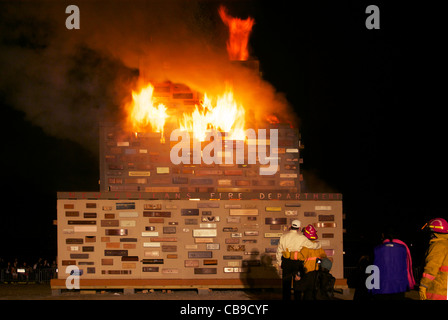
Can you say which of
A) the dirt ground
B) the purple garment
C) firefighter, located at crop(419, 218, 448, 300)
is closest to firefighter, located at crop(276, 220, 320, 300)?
the purple garment

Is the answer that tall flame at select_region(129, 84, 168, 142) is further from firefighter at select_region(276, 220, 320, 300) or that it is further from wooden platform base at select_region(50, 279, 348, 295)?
firefighter at select_region(276, 220, 320, 300)

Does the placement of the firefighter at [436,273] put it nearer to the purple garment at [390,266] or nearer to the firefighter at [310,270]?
the purple garment at [390,266]

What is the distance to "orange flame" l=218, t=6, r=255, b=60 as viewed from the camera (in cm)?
2438

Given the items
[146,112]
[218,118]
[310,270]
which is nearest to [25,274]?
[146,112]

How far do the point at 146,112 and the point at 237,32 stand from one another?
24.1ft

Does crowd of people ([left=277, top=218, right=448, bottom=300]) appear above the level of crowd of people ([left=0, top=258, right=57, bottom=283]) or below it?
above

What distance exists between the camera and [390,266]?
8.87 meters

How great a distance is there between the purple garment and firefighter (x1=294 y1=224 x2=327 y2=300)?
55.5 inches

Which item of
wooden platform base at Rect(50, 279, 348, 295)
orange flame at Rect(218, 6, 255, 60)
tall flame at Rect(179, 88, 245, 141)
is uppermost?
orange flame at Rect(218, 6, 255, 60)

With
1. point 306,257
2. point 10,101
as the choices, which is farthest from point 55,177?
point 306,257

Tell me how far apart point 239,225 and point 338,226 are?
3078 millimetres

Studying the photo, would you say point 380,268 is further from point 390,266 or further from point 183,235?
point 183,235

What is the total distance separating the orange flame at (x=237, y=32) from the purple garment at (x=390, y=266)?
1672 centimetres
